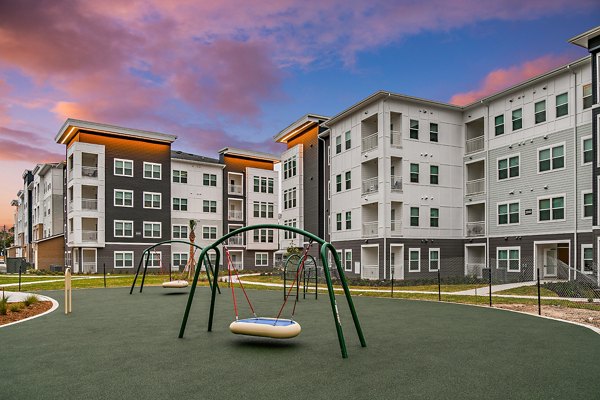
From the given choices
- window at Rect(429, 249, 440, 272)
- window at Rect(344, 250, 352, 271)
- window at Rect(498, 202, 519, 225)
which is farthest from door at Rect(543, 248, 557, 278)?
window at Rect(344, 250, 352, 271)

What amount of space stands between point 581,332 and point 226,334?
30.0ft

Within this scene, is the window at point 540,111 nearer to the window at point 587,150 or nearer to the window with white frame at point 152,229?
the window at point 587,150

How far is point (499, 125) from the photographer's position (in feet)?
112

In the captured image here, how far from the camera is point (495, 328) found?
12.8m

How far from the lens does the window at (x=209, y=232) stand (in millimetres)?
58531

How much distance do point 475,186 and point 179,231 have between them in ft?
115

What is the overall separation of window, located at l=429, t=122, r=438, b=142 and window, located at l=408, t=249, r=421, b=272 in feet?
28.5

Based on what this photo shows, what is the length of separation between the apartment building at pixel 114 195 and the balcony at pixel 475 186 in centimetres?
3275

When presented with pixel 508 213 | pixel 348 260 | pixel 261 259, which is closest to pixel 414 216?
pixel 508 213

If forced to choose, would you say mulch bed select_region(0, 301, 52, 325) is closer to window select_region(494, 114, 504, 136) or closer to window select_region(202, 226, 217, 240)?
window select_region(494, 114, 504, 136)

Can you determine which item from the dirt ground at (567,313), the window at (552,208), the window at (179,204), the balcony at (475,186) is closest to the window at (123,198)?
the window at (179,204)

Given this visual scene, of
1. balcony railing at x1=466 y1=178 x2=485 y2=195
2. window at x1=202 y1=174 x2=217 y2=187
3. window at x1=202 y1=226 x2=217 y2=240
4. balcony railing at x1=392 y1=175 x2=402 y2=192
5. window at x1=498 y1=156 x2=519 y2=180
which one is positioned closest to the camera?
window at x1=498 y1=156 x2=519 y2=180

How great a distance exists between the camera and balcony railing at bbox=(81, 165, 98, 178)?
158 ft

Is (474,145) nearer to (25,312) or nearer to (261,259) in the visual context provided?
(25,312)
